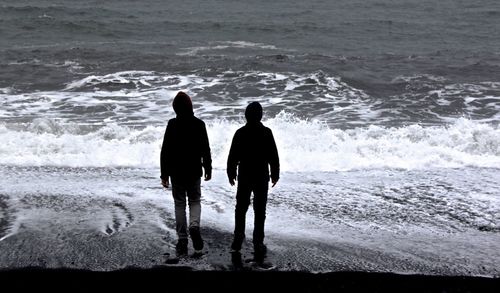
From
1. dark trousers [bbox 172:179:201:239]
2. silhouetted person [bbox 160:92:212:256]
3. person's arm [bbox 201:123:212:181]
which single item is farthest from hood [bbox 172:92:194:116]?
dark trousers [bbox 172:179:201:239]

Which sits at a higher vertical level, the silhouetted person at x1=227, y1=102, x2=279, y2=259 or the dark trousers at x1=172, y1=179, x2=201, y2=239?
the silhouetted person at x1=227, y1=102, x2=279, y2=259

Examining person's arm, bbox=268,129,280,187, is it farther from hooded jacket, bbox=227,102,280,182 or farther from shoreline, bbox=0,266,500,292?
shoreline, bbox=0,266,500,292

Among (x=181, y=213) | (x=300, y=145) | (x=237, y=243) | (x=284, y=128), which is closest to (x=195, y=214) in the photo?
(x=181, y=213)

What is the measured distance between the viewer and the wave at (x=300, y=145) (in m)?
10.5

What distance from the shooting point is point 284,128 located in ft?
42.7

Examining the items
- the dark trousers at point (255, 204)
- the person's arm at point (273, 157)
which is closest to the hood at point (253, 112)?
the person's arm at point (273, 157)

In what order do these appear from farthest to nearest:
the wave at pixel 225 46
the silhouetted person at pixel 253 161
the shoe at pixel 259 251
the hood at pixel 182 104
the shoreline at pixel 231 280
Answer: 1. the wave at pixel 225 46
2. the shoe at pixel 259 251
3. the silhouetted person at pixel 253 161
4. the hood at pixel 182 104
5. the shoreline at pixel 231 280

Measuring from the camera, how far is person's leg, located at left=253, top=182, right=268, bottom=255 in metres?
5.75

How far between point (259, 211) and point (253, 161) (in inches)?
21.3

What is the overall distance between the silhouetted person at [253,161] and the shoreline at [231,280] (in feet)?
1.85

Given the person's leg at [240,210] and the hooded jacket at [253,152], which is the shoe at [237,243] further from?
the hooded jacket at [253,152]

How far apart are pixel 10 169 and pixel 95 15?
27.9m

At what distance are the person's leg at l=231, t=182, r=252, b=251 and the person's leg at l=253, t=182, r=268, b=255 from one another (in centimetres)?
8

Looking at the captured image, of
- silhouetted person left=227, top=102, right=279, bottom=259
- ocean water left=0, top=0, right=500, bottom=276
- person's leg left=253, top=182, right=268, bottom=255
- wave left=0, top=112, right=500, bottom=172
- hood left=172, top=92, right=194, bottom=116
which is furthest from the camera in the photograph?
wave left=0, top=112, right=500, bottom=172
